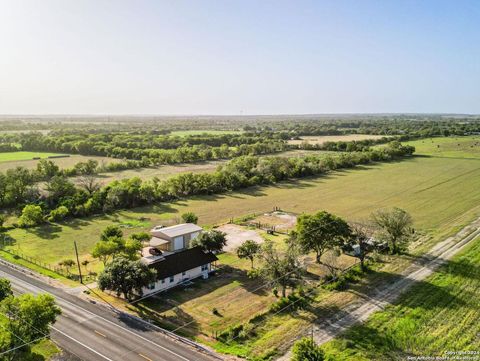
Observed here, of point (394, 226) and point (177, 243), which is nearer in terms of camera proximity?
point (394, 226)

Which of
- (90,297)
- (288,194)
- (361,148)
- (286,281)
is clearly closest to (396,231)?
(286,281)


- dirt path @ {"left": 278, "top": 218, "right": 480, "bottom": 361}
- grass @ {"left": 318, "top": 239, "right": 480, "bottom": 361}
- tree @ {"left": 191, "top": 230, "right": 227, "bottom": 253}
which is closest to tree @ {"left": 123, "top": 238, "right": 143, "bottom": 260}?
tree @ {"left": 191, "top": 230, "right": 227, "bottom": 253}

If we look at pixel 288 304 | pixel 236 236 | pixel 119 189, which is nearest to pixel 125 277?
pixel 288 304

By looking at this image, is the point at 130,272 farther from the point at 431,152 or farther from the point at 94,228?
the point at 431,152

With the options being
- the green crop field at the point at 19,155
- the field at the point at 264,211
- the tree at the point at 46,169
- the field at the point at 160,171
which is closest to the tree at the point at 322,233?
the field at the point at 264,211

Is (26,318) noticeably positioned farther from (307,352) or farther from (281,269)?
(281,269)

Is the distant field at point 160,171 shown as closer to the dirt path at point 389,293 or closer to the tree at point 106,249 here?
the tree at point 106,249
